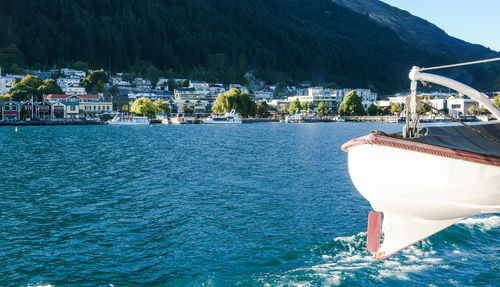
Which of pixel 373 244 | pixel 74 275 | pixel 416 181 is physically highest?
pixel 416 181

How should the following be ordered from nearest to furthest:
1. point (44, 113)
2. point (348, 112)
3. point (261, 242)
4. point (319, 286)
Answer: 1. point (319, 286)
2. point (261, 242)
3. point (44, 113)
4. point (348, 112)

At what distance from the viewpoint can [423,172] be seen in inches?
431

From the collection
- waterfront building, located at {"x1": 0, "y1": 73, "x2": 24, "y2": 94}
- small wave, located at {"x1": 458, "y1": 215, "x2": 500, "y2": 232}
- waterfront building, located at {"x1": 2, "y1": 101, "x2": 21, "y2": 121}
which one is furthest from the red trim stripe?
waterfront building, located at {"x1": 0, "y1": 73, "x2": 24, "y2": 94}

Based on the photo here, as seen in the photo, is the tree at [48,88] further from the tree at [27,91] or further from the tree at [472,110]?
the tree at [472,110]

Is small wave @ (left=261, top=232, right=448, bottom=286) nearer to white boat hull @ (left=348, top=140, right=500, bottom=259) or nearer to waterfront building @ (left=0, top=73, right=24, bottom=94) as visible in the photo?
white boat hull @ (left=348, top=140, right=500, bottom=259)

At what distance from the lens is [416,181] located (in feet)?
36.5

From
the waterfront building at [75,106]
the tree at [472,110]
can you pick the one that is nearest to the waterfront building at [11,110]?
the waterfront building at [75,106]

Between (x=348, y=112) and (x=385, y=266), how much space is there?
179454 millimetres

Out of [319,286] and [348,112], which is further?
[348,112]

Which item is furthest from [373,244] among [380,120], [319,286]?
[380,120]

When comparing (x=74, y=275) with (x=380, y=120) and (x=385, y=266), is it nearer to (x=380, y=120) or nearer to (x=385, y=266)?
(x=385, y=266)

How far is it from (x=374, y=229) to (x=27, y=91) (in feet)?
567

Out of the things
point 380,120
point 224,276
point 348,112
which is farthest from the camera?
point 348,112

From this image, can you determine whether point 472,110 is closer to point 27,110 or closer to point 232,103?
point 232,103
